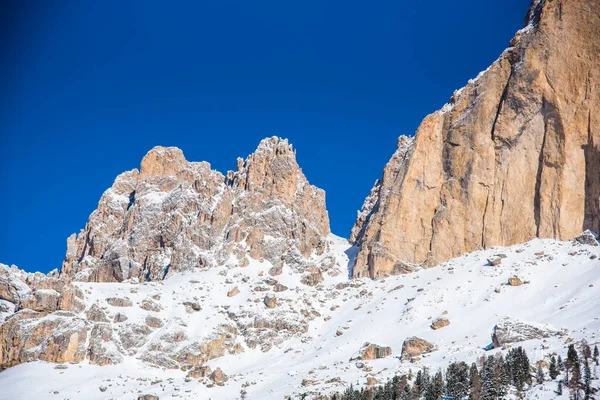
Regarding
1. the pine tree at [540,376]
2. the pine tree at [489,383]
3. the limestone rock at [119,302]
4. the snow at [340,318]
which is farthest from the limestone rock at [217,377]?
the pine tree at [540,376]

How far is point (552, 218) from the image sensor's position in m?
128

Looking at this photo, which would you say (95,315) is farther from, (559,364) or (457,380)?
(559,364)

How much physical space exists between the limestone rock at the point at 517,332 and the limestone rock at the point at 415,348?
36.4 ft

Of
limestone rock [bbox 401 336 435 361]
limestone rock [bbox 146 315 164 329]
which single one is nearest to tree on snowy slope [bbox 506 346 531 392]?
limestone rock [bbox 401 336 435 361]

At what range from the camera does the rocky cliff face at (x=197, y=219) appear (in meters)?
161

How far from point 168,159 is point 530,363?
131275mm

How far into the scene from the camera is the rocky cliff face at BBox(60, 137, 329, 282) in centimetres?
16062

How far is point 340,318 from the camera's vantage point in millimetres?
131875

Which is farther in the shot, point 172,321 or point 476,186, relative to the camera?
point 476,186

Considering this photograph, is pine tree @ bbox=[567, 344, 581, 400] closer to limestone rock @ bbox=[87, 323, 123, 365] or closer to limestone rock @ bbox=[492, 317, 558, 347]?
limestone rock @ bbox=[492, 317, 558, 347]

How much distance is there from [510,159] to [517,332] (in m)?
58.4

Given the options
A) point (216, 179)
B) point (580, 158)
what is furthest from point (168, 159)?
point (580, 158)

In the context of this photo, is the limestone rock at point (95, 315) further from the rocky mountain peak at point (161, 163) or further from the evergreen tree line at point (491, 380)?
the rocky mountain peak at point (161, 163)

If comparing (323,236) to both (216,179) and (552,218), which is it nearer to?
(216,179)
